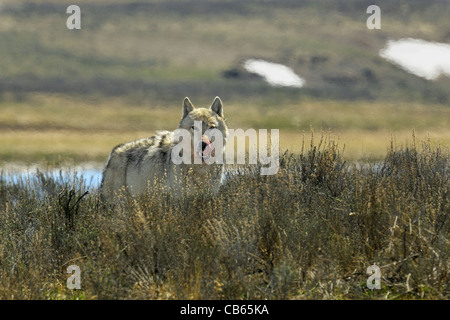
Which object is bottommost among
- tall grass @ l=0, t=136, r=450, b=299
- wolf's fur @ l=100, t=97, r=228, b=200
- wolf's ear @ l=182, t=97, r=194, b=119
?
tall grass @ l=0, t=136, r=450, b=299

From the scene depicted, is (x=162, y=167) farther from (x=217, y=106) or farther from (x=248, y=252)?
(x=248, y=252)

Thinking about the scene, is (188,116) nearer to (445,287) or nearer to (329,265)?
(329,265)

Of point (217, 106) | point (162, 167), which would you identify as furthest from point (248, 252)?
point (217, 106)

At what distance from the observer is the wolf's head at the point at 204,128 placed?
8.19 m

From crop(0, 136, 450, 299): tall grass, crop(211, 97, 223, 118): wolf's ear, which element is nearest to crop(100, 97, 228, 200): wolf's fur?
crop(211, 97, 223, 118): wolf's ear

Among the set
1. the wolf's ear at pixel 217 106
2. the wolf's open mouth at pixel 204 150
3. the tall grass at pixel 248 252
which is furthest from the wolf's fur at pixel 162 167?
the tall grass at pixel 248 252

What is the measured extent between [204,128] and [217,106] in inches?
27.2

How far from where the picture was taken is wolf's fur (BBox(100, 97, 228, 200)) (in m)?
8.15

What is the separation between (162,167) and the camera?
341 inches

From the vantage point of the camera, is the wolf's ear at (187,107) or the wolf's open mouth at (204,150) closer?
the wolf's open mouth at (204,150)

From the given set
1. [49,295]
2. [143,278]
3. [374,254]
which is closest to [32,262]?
[49,295]

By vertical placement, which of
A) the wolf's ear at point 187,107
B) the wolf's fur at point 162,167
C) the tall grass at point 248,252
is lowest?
the tall grass at point 248,252

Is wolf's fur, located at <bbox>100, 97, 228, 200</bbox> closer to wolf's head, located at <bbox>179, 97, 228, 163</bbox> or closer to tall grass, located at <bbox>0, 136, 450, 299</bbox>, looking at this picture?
wolf's head, located at <bbox>179, 97, 228, 163</bbox>

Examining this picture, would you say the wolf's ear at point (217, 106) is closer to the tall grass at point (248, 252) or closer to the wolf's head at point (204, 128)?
the wolf's head at point (204, 128)
